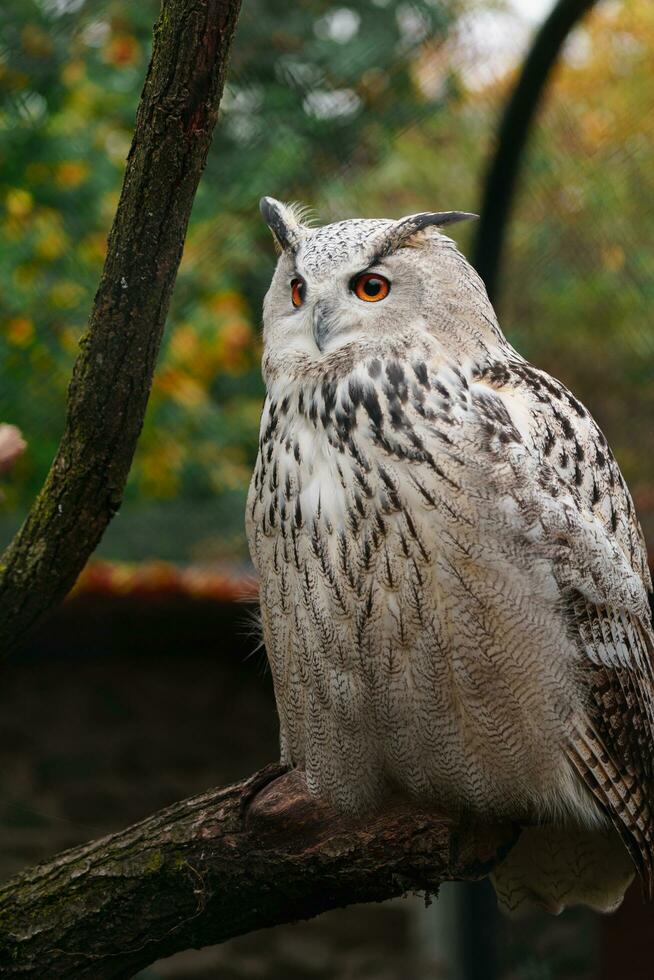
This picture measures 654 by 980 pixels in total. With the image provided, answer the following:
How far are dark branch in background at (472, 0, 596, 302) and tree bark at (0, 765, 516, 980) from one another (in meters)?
2.44

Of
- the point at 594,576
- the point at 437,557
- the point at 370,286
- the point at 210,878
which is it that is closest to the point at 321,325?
the point at 370,286

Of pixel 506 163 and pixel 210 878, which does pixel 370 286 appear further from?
pixel 506 163

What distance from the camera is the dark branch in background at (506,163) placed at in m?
3.90

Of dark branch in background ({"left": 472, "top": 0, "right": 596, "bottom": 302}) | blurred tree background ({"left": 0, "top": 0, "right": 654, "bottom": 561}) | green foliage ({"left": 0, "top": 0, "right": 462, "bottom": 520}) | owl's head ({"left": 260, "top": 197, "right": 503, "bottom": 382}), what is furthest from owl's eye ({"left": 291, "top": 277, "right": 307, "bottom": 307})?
green foliage ({"left": 0, "top": 0, "right": 462, "bottom": 520})

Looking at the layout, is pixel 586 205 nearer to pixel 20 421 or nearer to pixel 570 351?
pixel 570 351

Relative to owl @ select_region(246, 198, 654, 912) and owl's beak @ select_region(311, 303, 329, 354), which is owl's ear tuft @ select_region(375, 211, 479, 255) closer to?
owl @ select_region(246, 198, 654, 912)

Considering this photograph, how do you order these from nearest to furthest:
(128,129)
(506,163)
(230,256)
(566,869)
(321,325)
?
(321,325) → (566,869) → (506,163) → (230,256) → (128,129)

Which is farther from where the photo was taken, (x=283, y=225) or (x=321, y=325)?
(x=283, y=225)

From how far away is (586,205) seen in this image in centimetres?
477

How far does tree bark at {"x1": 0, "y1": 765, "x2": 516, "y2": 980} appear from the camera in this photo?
2.22 m

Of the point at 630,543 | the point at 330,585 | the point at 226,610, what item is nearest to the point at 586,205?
the point at 226,610

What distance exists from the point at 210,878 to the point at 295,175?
3.38 m

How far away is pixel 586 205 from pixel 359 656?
3.21 m

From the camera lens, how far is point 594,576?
2.22 meters
